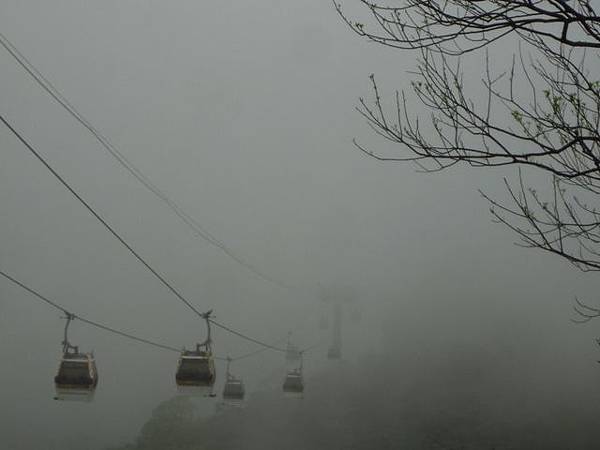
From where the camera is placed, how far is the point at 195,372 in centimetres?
1916

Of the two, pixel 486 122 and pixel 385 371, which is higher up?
pixel 385 371

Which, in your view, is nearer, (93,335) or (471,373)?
(471,373)

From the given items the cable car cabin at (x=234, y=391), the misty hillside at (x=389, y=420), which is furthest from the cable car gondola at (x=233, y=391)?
the misty hillside at (x=389, y=420)

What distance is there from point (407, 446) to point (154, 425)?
97.6 feet

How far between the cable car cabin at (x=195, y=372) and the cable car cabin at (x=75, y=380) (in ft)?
8.02

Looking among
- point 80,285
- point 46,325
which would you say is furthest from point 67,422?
point 46,325

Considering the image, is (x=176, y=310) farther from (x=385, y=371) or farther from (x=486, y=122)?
(x=486, y=122)

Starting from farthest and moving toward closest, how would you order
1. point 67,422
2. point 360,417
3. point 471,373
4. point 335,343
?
point 67,422 → point 471,373 → point 360,417 → point 335,343

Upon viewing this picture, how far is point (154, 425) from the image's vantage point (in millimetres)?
76312

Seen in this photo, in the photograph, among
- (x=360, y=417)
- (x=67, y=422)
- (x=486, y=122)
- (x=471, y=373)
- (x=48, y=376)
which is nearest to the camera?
(x=486, y=122)

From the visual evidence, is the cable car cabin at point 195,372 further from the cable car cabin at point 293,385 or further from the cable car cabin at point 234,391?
the cable car cabin at point 234,391

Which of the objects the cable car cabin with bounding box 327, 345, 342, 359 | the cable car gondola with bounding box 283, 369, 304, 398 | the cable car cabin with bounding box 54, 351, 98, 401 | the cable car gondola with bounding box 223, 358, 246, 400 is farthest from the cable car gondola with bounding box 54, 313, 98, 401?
the cable car cabin with bounding box 327, 345, 342, 359

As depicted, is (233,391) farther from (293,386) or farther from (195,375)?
(195,375)

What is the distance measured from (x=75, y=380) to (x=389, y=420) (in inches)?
2278
